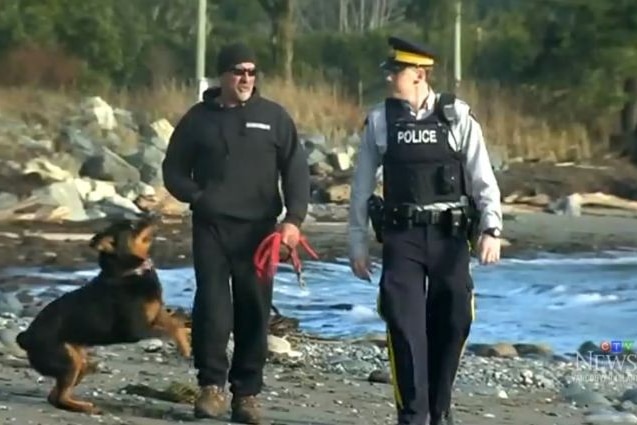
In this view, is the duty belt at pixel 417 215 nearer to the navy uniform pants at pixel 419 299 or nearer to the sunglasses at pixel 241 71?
the navy uniform pants at pixel 419 299

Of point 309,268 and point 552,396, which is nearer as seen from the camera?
point 552,396

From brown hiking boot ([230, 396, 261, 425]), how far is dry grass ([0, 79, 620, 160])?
106 feet

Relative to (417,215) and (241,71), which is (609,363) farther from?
(417,215)

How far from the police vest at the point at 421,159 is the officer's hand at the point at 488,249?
0.74 ft

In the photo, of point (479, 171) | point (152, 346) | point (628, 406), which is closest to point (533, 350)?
point (152, 346)

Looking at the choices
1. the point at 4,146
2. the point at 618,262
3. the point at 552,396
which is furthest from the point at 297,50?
the point at 552,396

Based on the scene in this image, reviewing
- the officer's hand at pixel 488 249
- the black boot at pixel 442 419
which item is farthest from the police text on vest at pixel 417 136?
the black boot at pixel 442 419

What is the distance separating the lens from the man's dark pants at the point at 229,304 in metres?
9.30

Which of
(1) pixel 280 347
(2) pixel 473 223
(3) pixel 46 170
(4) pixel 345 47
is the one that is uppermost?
(4) pixel 345 47

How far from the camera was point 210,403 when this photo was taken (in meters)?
9.36

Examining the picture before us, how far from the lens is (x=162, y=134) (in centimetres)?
3909

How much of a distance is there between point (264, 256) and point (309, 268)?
13.1 m

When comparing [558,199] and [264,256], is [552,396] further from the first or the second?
[558,199]

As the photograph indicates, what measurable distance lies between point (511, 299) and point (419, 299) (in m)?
11.0
